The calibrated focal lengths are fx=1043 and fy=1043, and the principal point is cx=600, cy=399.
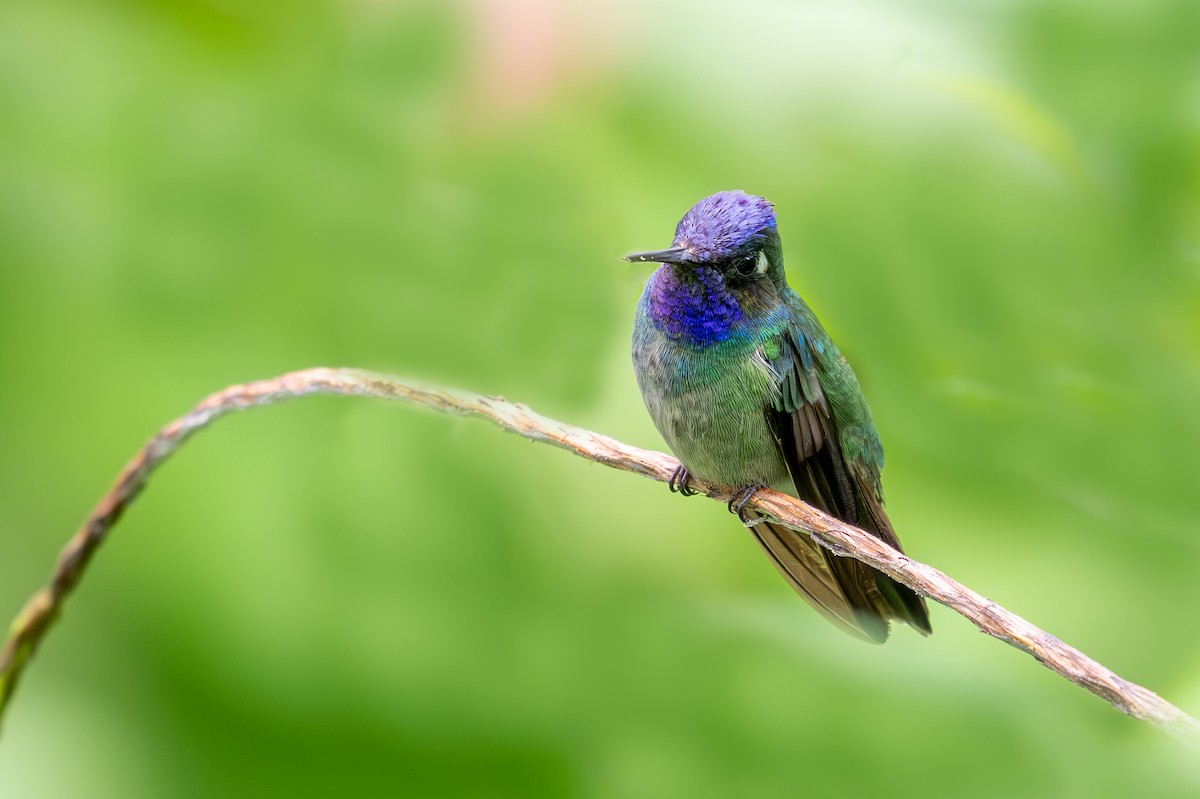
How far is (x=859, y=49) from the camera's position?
6.25 ft

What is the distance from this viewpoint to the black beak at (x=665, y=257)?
3.04ft

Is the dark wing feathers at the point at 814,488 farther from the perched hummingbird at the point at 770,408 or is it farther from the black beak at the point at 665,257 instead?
the black beak at the point at 665,257

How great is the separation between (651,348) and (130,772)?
3.38ft

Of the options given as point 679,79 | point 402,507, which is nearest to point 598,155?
point 679,79

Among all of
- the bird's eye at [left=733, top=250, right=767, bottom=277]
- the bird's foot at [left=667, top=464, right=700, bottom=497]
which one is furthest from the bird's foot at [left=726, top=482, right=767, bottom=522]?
the bird's eye at [left=733, top=250, right=767, bottom=277]

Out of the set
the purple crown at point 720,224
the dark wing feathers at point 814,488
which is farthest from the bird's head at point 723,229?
the dark wing feathers at point 814,488

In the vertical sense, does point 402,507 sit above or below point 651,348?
below

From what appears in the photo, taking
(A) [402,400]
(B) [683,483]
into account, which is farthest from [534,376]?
(A) [402,400]

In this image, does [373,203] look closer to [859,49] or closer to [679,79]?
[679,79]

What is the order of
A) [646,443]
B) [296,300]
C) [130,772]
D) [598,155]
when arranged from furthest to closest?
[598,155] < [296,300] < [646,443] < [130,772]

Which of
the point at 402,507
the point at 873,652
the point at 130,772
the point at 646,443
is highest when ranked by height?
the point at 646,443

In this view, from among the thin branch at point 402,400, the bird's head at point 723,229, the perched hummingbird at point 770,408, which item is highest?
the bird's head at point 723,229

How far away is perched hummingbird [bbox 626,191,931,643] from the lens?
1.16 meters

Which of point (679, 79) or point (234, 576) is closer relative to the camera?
point (234, 576)
